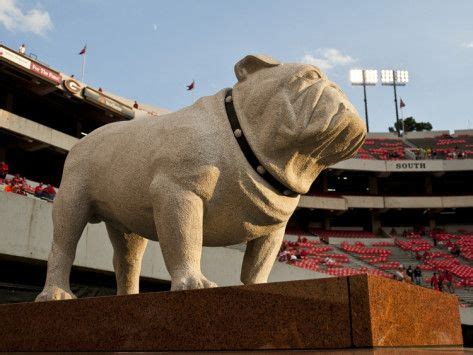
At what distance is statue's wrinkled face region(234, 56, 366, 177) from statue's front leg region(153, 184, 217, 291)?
1.67 ft

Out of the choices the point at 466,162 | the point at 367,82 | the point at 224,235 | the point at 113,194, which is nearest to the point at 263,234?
the point at 224,235

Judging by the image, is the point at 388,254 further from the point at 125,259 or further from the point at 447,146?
the point at 125,259

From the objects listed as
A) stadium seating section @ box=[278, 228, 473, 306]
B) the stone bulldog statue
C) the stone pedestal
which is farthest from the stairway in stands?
the stone pedestal

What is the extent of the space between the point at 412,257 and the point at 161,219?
22959 mm

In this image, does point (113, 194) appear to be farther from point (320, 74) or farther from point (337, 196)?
point (337, 196)

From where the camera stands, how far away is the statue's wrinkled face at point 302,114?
99.9 inches

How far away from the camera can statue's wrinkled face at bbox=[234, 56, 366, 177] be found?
254 cm

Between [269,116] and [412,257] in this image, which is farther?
[412,257]

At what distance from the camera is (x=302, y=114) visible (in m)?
2.59

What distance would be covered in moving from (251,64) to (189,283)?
1330 mm

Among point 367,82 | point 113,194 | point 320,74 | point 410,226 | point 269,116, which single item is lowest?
point 113,194

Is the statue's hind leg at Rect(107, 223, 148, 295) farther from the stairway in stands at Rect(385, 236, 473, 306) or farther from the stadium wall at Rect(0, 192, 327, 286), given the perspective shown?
the stairway in stands at Rect(385, 236, 473, 306)

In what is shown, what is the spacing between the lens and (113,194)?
3059 millimetres

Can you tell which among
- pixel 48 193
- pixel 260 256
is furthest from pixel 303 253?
pixel 260 256
